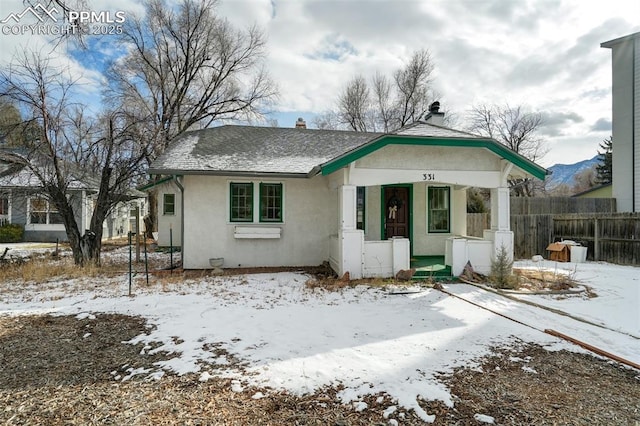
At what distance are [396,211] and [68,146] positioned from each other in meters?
10.4

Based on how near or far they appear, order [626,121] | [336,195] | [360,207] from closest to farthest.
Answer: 1. [336,195]
2. [360,207]
3. [626,121]

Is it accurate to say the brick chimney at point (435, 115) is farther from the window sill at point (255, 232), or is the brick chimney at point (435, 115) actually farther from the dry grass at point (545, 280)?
the window sill at point (255, 232)

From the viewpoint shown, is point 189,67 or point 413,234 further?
point 189,67

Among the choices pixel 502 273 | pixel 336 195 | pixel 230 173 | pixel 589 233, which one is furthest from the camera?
pixel 589 233

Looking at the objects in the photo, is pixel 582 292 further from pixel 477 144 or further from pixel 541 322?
pixel 477 144

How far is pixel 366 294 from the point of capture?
24.2ft

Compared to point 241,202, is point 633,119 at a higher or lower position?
higher

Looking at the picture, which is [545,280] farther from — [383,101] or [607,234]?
[383,101]

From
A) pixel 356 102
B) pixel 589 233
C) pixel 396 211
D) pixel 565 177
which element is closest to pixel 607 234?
pixel 589 233

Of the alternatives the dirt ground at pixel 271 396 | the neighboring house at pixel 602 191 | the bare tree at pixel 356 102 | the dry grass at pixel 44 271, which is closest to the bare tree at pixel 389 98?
the bare tree at pixel 356 102

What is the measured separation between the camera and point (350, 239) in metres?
8.45

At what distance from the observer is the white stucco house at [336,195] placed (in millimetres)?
8430

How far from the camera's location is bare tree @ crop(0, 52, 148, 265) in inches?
386

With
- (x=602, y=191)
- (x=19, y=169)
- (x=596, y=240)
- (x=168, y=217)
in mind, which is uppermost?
(x=602, y=191)
